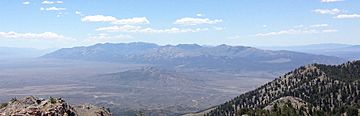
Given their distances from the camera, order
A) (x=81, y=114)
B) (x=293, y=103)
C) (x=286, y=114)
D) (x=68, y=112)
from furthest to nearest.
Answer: (x=293, y=103), (x=286, y=114), (x=81, y=114), (x=68, y=112)

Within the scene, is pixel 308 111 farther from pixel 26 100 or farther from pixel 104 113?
pixel 26 100

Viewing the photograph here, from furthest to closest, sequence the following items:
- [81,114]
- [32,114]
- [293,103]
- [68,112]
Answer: [293,103], [81,114], [68,112], [32,114]

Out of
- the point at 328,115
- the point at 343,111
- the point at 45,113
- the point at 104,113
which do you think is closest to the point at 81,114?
the point at 104,113

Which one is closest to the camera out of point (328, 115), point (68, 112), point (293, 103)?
point (68, 112)

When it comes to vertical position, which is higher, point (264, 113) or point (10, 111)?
point (10, 111)

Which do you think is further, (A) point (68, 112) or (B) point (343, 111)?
(B) point (343, 111)

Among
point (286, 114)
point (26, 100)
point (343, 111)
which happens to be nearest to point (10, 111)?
point (26, 100)

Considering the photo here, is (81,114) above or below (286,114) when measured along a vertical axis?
above

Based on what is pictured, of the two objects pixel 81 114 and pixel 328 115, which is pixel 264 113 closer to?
pixel 328 115

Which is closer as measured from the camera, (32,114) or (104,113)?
(32,114)
